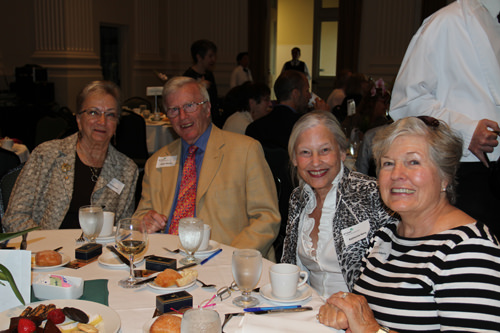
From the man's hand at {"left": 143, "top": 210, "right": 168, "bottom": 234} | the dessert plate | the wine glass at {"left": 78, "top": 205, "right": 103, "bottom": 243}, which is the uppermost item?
the wine glass at {"left": 78, "top": 205, "right": 103, "bottom": 243}

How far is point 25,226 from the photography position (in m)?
2.56

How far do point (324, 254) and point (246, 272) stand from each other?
2.23 feet

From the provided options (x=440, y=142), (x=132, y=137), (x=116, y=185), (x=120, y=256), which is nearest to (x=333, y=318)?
(x=440, y=142)

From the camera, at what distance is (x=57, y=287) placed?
147 centimetres

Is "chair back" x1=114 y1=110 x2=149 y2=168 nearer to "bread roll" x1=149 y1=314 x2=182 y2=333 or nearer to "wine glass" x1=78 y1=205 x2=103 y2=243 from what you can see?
"wine glass" x1=78 y1=205 x2=103 y2=243

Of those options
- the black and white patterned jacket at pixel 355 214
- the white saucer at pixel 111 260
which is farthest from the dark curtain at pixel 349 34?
the white saucer at pixel 111 260

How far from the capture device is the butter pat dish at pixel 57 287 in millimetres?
1467

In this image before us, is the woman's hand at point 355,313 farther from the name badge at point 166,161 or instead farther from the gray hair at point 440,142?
the name badge at point 166,161

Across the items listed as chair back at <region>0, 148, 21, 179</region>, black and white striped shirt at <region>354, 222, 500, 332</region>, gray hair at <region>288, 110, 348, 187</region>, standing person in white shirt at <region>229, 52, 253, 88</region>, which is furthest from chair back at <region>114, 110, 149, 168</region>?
standing person in white shirt at <region>229, 52, 253, 88</region>

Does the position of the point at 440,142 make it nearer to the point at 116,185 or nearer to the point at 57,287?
→ the point at 57,287

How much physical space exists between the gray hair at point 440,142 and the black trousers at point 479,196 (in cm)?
62

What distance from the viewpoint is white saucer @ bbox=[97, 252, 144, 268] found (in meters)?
1.77

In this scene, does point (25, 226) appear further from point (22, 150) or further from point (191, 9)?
point (191, 9)

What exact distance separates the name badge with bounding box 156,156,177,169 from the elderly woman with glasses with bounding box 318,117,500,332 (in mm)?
1353
